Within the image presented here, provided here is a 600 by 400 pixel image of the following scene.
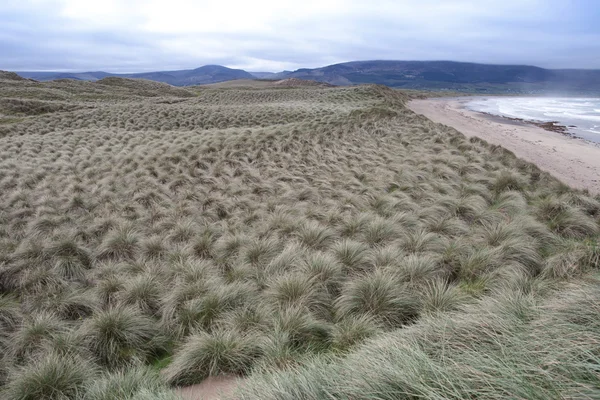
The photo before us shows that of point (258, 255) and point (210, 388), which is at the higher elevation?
point (258, 255)

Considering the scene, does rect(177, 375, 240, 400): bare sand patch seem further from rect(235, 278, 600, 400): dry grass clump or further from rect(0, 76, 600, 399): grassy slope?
rect(235, 278, 600, 400): dry grass clump

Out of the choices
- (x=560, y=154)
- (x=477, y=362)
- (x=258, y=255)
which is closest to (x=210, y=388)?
(x=477, y=362)

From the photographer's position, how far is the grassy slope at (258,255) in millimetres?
3459

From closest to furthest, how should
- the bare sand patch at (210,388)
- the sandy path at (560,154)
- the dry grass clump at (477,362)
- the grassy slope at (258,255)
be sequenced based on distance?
the dry grass clump at (477,362), the bare sand patch at (210,388), the grassy slope at (258,255), the sandy path at (560,154)

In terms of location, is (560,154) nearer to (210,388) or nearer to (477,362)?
(477,362)

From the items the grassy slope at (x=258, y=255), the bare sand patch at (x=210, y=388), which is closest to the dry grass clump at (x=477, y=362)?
the grassy slope at (x=258, y=255)

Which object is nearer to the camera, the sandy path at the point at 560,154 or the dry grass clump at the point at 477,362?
the dry grass clump at the point at 477,362

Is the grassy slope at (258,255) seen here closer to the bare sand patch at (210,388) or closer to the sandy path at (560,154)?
the bare sand patch at (210,388)

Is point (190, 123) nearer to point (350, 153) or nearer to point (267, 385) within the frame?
point (350, 153)

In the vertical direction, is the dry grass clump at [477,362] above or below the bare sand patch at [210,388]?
above

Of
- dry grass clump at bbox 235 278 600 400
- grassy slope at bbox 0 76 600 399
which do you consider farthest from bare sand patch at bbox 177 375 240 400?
dry grass clump at bbox 235 278 600 400

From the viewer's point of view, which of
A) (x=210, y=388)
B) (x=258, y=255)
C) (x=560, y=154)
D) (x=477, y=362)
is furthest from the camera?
(x=560, y=154)

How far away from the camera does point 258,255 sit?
5969mm

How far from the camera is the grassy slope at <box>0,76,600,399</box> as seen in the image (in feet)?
11.3
